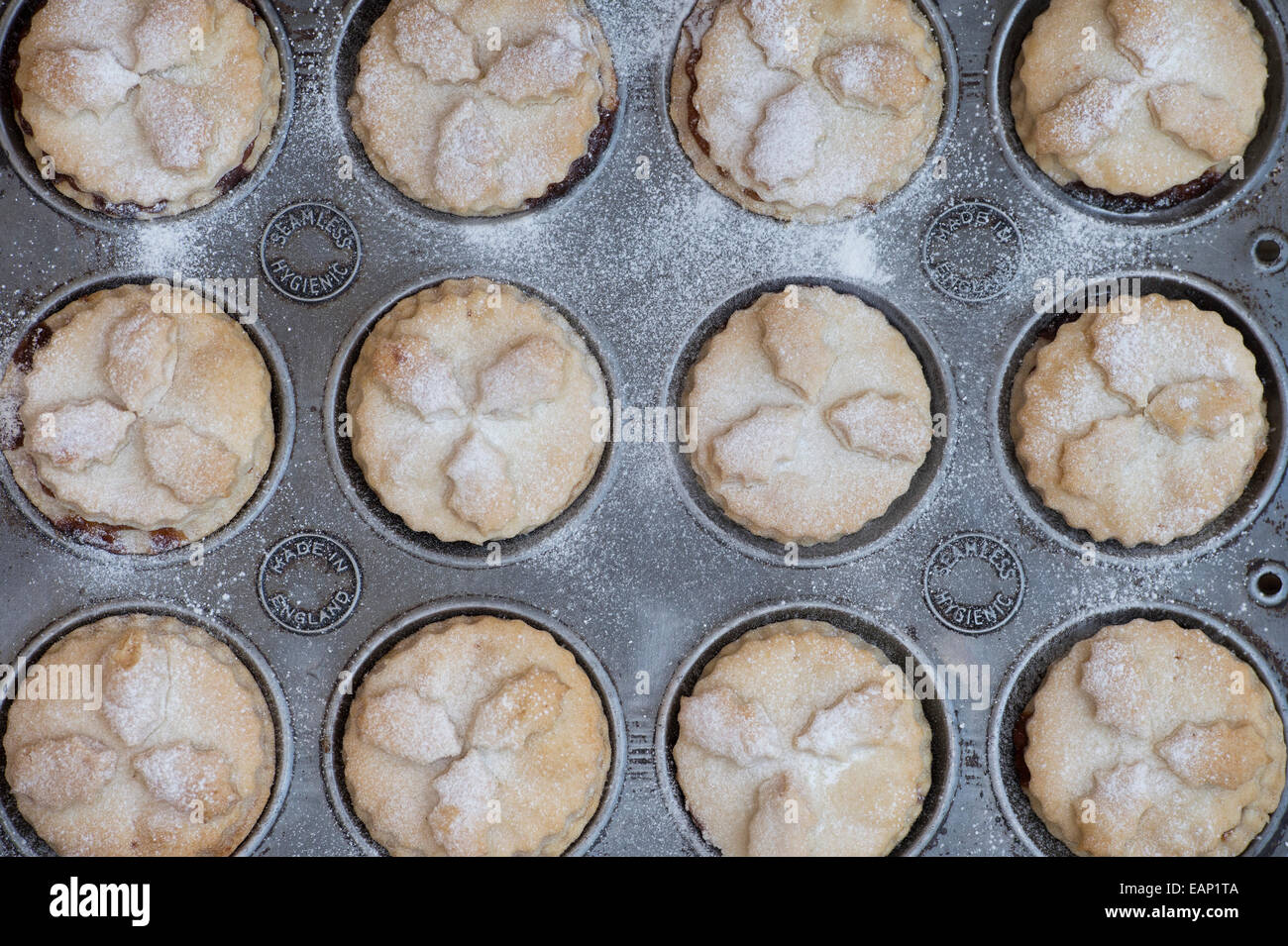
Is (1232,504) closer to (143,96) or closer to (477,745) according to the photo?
(477,745)

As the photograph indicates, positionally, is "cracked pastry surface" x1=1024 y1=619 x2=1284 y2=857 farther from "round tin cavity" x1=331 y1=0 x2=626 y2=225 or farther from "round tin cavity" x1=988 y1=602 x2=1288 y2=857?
"round tin cavity" x1=331 y1=0 x2=626 y2=225

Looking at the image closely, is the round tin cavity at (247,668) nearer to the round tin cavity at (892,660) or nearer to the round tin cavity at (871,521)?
the round tin cavity at (892,660)

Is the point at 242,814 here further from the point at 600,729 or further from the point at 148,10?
the point at 148,10

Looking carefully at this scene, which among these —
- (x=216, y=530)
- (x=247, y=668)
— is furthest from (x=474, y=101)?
(x=247, y=668)

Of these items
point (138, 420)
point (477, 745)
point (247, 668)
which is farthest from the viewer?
point (247, 668)

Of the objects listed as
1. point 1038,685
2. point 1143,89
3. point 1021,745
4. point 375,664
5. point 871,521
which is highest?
point 1143,89

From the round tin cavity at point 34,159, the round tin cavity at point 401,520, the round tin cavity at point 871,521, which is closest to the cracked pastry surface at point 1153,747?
the round tin cavity at point 871,521
